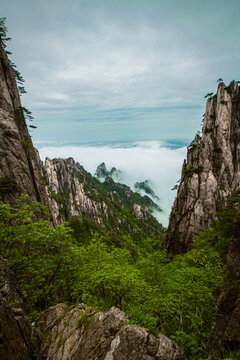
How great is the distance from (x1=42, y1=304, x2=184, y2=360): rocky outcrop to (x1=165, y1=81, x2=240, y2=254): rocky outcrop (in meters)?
43.0

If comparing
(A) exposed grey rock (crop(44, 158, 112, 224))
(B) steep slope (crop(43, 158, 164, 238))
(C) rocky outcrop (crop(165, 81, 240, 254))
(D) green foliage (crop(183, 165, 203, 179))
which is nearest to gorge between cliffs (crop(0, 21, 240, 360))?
(C) rocky outcrop (crop(165, 81, 240, 254))

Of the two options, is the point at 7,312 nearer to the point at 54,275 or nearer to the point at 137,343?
the point at 137,343

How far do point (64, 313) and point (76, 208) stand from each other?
437 ft

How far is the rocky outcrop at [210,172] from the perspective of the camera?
45.8 metres

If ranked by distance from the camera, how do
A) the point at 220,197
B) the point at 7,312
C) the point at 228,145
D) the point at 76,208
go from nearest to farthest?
the point at 7,312, the point at 220,197, the point at 228,145, the point at 76,208

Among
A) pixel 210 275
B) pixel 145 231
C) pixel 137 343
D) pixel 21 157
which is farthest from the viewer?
pixel 145 231

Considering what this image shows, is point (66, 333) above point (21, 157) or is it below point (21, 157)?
below

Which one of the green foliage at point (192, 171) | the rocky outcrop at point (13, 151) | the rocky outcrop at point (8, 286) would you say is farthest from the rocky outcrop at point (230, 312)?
the green foliage at point (192, 171)

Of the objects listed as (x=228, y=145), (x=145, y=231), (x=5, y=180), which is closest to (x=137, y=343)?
(x=5, y=180)

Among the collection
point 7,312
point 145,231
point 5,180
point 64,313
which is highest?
point 5,180

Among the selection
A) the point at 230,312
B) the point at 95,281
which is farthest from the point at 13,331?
the point at 230,312

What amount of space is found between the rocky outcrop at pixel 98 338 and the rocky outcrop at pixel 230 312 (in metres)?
2.01

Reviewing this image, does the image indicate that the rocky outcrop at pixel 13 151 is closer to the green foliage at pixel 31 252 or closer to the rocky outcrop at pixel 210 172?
the green foliage at pixel 31 252

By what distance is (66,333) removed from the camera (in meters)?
7.61
